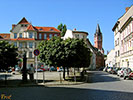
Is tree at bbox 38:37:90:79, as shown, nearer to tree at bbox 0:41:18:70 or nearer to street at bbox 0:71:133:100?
tree at bbox 0:41:18:70

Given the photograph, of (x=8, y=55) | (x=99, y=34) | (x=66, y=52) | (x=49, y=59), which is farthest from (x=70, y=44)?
(x=99, y=34)

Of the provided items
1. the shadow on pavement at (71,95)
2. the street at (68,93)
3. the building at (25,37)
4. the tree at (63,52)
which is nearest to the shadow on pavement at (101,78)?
the tree at (63,52)

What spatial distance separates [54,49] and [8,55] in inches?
185

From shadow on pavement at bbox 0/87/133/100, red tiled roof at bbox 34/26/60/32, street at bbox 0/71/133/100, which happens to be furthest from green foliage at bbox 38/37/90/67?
red tiled roof at bbox 34/26/60/32

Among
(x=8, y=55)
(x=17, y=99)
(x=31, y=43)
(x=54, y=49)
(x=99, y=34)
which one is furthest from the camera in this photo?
(x=99, y=34)

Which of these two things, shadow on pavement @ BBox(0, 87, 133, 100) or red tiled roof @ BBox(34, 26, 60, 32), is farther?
red tiled roof @ BBox(34, 26, 60, 32)

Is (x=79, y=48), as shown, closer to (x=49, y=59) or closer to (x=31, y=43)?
(x=49, y=59)

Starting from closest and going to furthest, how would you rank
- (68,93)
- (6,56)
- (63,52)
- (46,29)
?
(68,93)
(6,56)
(63,52)
(46,29)

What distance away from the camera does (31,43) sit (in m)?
64.1

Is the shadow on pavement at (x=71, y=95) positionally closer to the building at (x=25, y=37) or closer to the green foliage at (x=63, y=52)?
the green foliage at (x=63, y=52)

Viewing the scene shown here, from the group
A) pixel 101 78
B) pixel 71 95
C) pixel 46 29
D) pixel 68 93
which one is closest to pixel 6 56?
pixel 68 93

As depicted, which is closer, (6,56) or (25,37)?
(6,56)

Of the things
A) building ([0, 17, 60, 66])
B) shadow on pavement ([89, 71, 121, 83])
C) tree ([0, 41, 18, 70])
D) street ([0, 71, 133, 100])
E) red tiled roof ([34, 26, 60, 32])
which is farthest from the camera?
red tiled roof ([34, 26, 60, 32])

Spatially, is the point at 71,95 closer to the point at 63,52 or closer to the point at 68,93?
the point at 68,93
